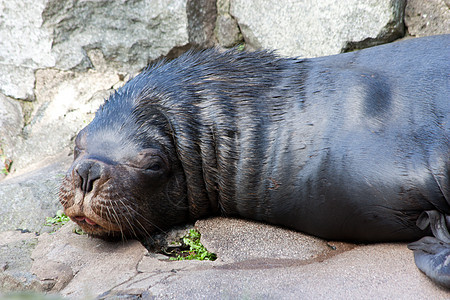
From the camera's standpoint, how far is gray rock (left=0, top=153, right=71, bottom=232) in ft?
14.6

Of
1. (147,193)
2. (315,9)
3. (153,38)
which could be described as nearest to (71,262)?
(147,193)

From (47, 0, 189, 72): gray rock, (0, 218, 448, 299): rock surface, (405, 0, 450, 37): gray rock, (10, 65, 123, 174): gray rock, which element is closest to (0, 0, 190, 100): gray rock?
(47, 0, 189, 72): gray rock

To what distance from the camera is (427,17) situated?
17.5 ft

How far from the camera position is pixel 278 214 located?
3883 millimetres

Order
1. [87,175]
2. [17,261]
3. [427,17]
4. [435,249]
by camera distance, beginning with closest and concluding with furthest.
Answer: [435,249] < [87,175] < [17,261] < [427,17]

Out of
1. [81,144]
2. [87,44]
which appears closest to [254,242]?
[81,144]

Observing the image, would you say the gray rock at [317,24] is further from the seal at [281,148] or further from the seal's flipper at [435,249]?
the seal's flipper at [435,249]

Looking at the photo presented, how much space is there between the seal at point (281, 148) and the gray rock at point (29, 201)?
0.83m

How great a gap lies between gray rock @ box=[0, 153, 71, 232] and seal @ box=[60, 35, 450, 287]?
2.72 feet

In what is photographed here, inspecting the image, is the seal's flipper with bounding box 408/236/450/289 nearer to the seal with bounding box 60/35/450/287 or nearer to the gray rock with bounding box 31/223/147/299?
the seal with bounding box 60/35/450/287

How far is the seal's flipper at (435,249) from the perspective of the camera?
9.61 feet

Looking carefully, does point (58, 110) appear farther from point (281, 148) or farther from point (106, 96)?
point (281, 148)

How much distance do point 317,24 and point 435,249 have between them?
3.11 meters

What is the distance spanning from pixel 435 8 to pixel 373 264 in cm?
308
